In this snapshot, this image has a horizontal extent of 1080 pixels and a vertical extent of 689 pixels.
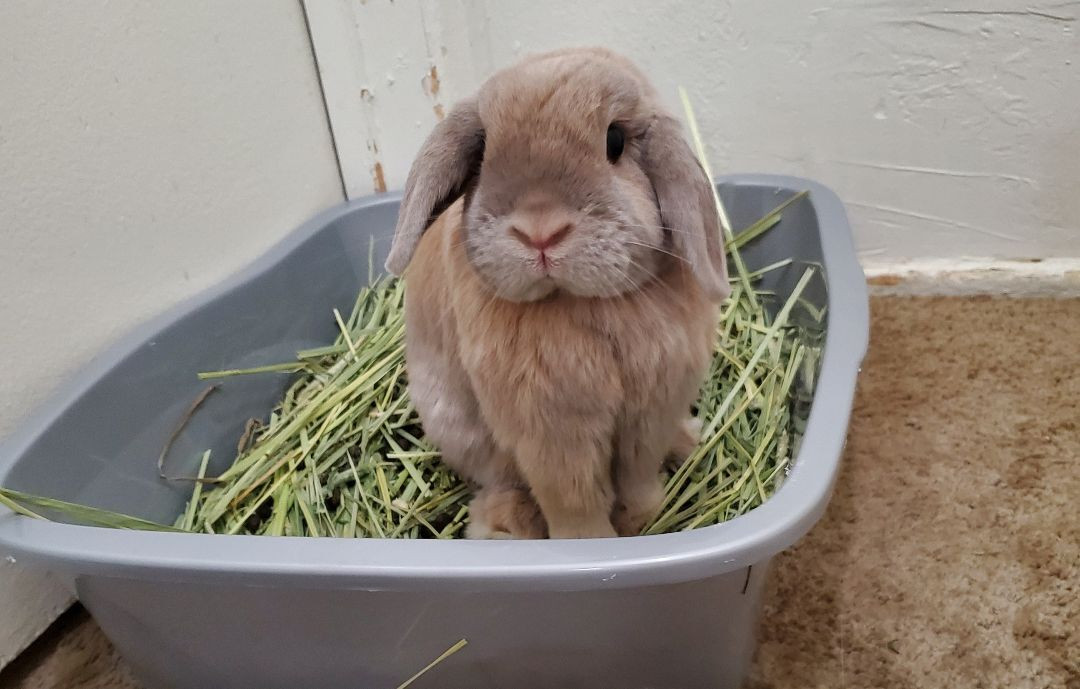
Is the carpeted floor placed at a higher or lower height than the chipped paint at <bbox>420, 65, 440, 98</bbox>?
lower

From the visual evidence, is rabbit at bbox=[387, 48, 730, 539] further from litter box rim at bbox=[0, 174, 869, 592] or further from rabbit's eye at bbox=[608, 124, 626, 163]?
litter box rim at bbox=[0, 174, 869, 592]

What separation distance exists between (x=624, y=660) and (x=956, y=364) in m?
0.96

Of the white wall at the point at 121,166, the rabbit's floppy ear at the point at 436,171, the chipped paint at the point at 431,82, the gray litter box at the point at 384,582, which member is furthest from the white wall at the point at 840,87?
the rabbit's floppy ear at the point at 436,171

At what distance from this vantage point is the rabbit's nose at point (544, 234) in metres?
0.68

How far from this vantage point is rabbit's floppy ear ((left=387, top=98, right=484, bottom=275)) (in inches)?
30.6

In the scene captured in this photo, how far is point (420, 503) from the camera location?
44.2 inches

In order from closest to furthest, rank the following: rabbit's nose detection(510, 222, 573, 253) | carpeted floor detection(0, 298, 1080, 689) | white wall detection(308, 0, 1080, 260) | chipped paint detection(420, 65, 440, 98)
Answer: rabbit's nose detection(510, 222, 573, 253) < carpeted floor detection(0, 298, 1080, 689) < white wall detection(308, 0, 1080, 260) < chipped paint detection(420, 65, 440, 98)

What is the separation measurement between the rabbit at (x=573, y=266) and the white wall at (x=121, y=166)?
1.75 ft

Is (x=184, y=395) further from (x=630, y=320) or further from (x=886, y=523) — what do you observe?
(x=886, y=523)

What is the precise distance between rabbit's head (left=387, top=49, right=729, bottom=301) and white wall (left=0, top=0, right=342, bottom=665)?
57 centimetres

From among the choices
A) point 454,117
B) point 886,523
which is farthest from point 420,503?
point 886,523

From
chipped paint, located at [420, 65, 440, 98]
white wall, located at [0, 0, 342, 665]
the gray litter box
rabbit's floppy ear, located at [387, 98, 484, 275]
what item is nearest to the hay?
the gray litter box

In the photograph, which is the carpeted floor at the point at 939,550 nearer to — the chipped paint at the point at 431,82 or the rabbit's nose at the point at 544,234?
the rabbit's nose at the point at 544,234

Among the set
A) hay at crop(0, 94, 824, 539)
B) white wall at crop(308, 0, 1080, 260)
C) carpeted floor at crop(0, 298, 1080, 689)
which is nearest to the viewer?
carpeted floor at crop(0, 298, 1080, 689)
